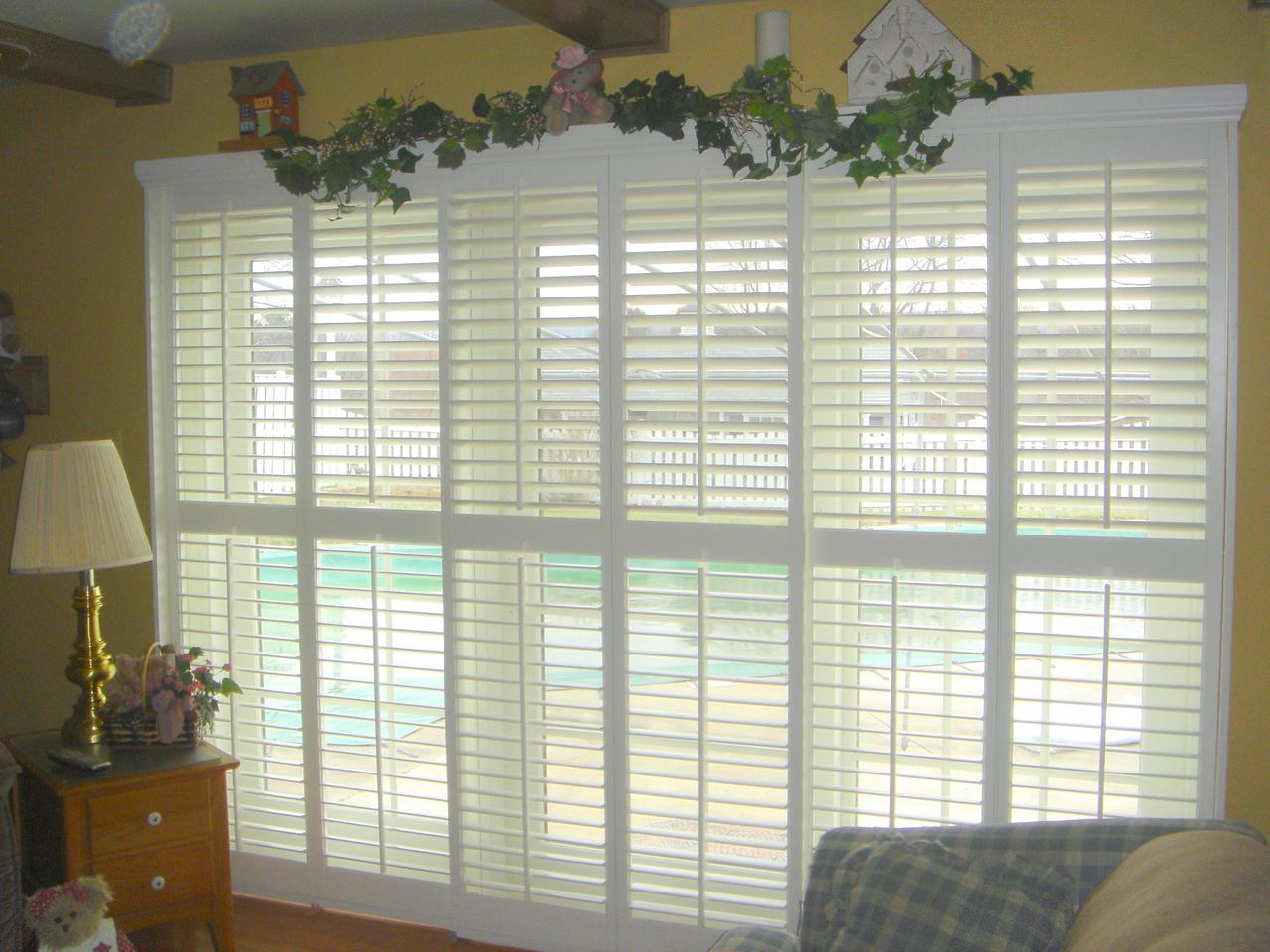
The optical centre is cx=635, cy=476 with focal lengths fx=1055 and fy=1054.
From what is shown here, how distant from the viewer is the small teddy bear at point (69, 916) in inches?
87.4

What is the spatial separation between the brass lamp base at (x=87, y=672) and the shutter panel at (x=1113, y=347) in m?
2.36

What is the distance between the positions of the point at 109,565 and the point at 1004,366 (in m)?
2.24

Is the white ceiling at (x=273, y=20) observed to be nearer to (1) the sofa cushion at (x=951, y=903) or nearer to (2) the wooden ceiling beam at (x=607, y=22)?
(2) the wooden ceiling beam at (x=607, y=22)

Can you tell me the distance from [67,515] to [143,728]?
60cm

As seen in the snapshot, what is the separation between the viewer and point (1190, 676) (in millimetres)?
2379

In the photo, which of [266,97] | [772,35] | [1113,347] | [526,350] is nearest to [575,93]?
[772,35]

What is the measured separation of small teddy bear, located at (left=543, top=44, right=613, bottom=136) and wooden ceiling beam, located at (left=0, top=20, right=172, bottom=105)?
1382mm

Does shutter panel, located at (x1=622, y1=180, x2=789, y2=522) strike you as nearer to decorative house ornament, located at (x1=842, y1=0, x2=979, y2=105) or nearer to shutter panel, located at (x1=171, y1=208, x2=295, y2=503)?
decorative house ornament, located at (x1=842, y1=0, x2=979, y2=105)

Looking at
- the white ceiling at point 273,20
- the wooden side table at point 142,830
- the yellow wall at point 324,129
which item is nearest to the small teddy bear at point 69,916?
the wooden side table at point 142,830

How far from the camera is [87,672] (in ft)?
9.05

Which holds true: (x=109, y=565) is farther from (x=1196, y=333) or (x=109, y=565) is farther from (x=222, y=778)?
(x=1196, y=333)

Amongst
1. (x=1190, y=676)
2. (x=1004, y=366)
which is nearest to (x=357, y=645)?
(x=1004, y=366)

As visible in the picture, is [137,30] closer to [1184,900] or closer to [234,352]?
[234,352]

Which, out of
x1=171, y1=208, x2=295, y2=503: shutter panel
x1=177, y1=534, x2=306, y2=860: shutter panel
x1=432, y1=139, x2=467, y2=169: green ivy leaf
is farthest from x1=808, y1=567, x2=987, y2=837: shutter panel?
x1=171, y1=208, x2=295, y2=503: shutter panel
